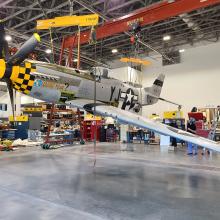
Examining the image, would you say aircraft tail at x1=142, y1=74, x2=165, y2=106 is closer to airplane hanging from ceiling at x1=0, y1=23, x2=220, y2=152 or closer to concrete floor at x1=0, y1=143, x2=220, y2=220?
airplane hanging from ceiling at x1=0, y1=23, x2=220, y2=152

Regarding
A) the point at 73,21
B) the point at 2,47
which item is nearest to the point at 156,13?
the point at 73,21

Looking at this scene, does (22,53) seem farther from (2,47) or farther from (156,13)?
(156,13)

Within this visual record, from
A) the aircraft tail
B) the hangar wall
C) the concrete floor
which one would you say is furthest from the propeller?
the hangar wall

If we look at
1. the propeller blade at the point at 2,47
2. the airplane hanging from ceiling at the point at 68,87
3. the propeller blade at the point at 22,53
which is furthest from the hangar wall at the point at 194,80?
the propeller blade at the point at 2,47

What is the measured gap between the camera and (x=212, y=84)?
57.6 ft

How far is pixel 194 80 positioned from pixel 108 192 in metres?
16.7

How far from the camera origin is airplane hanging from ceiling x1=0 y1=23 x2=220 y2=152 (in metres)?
4.89

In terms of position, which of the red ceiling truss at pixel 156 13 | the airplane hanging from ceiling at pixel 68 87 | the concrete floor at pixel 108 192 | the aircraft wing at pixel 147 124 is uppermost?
the red ceiling truss at pixel 156 13

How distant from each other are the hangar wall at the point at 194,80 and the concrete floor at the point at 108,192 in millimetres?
13024

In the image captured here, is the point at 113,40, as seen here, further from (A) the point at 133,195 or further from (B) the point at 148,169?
(A) the point at 133,195

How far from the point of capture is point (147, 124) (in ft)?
15.3

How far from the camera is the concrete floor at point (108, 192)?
2.88 metres

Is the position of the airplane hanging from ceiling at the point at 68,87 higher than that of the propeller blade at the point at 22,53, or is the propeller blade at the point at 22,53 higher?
the propeller blade at the point at 22,53

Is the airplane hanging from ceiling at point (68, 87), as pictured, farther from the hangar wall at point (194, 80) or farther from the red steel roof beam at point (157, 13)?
the hangar wall at point (194, 80)
